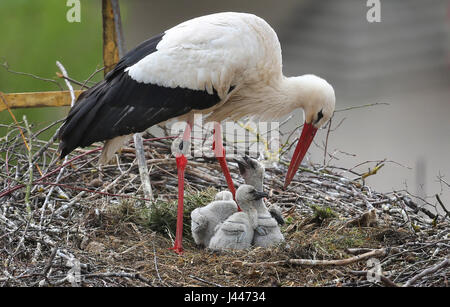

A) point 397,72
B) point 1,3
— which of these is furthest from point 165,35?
point 397,72

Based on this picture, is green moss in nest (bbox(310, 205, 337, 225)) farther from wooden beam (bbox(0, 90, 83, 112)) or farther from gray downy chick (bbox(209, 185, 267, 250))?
wooden beam (bbox(0, 90, 83, 112))

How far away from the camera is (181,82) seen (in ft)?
10.1

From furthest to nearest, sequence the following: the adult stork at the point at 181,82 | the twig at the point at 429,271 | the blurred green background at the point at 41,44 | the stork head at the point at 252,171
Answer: the blurred green background at the point at 41,44 < the stork head at the point at 252,171 < the adult stork at the point at 181,82 < the twig at the point at 429,271

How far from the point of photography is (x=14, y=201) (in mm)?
3320

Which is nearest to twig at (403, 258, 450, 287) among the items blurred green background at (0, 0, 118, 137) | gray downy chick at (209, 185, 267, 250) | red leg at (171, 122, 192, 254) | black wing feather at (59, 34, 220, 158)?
gray downy chick at (209, 185, 267, 250)

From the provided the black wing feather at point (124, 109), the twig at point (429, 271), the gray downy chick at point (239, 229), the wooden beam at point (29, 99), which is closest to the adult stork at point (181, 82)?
the black wing feather at point (124, 109)

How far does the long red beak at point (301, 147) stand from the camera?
3.28m

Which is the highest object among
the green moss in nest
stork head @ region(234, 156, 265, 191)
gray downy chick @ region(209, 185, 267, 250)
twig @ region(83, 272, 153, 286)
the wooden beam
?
the wooden beam

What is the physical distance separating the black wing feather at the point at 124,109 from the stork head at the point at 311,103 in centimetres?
40

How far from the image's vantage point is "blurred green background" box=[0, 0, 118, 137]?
5.80m

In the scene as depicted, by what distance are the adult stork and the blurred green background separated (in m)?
2.66

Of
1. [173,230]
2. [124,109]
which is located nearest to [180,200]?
[173,230]

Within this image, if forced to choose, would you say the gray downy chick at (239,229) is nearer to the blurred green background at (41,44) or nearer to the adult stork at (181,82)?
the adult stork at (181,82)

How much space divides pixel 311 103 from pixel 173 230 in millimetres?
856
